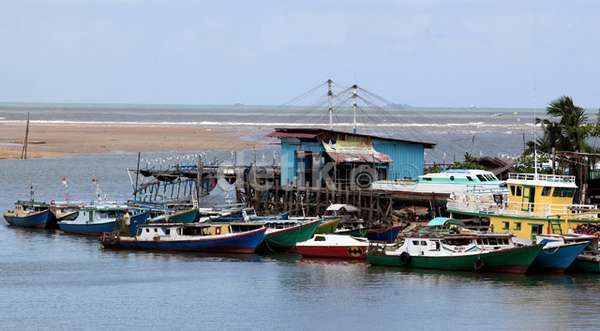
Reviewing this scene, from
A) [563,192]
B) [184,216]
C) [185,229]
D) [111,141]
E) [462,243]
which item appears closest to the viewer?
[462,243]

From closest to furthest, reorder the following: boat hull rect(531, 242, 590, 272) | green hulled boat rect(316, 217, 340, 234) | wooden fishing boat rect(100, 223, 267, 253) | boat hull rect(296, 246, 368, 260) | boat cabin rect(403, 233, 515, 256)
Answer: boat hull rect(531, 242, 590, 272) < boat cabin rect(403, 233, 515, 256) < boat hull rect(296, 246, 368, 260) < wooden fishing boat rect(100, 223, 267, 253) < green hulled boat rect(316, 217, 340, 234)

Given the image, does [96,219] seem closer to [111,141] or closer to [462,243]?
[462,243]

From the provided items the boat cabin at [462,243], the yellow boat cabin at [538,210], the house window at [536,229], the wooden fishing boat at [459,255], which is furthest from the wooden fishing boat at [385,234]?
the house window at [536,229]

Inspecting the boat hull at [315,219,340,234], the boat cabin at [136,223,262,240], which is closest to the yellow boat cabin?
the boat hull at [315,219,340,234]

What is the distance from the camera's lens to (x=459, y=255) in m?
57.3

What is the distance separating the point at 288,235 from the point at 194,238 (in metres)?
4.85

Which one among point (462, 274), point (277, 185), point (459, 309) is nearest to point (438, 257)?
point (462, 274)

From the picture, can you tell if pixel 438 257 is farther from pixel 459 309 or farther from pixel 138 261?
pixel 138 261

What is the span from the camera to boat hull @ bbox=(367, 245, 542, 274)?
185ft

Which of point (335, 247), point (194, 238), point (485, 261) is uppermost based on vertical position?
point (194, 238)

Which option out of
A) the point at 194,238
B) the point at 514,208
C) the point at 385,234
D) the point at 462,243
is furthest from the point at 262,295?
the point at 514,208

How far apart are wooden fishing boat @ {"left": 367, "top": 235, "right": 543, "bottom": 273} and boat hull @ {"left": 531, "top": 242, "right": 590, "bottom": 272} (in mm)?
651

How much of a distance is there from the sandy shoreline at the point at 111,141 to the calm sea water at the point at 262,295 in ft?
243

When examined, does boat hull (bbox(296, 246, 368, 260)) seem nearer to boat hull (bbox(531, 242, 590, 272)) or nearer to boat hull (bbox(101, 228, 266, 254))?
boat hull (bbox(101, 228, 266, 254))
